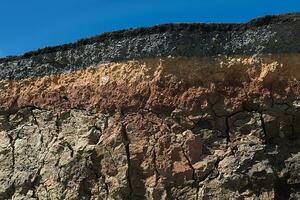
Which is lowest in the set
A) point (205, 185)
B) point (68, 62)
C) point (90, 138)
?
point (205, 185)

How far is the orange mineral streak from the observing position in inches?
259

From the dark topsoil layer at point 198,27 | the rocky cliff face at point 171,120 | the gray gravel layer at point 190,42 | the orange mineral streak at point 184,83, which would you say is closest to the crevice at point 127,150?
the rocky cliff face at point 171,120

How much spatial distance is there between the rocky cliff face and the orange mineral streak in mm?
11

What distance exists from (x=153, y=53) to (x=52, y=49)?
134cm

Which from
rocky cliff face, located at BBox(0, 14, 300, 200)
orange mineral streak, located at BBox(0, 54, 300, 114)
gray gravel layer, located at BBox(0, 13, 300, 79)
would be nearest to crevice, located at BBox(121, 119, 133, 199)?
rocky cliff face, located at BBox(0, 14, 300, 200)

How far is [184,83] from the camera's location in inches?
266

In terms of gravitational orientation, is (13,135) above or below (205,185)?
above

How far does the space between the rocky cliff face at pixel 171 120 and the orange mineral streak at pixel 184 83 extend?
11 mm

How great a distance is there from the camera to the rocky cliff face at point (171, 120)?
6.38m

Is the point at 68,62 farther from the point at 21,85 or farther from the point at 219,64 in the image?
the point at 219,64

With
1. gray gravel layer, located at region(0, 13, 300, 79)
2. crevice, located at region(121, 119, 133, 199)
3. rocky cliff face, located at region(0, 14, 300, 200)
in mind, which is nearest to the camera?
rocky cliff face, located at region(0, 14, 300, 200)

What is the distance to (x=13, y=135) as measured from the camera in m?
7.39

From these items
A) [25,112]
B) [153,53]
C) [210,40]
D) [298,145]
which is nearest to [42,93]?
[25,112]

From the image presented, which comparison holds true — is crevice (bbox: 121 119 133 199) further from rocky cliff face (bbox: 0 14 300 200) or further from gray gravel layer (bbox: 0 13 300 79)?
gray gravel layer (bbox: 0 13 300 79)
